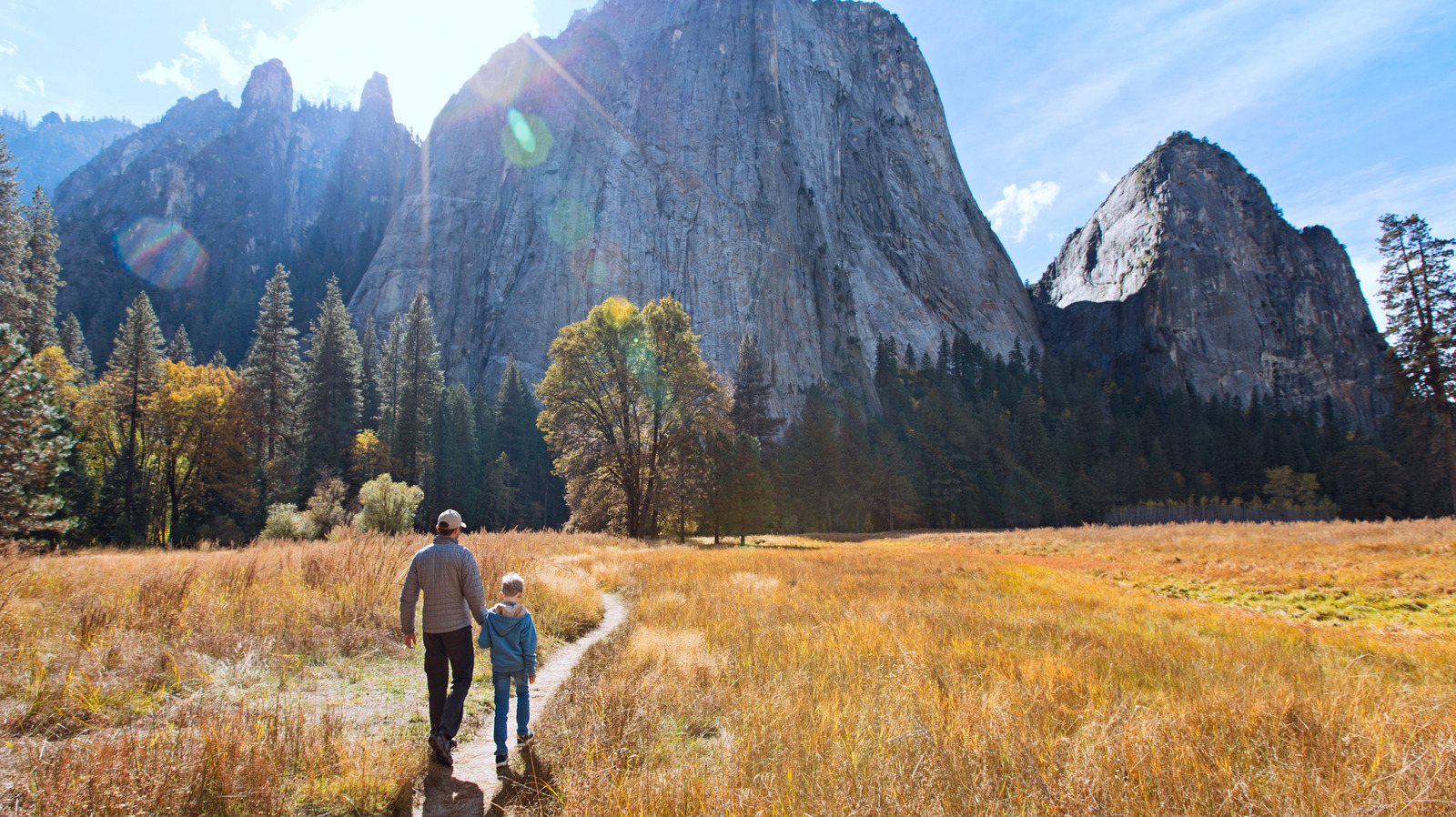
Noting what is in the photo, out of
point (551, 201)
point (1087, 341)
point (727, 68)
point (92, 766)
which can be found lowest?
point (92, 766)

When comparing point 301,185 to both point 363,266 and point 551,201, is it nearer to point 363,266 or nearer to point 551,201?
point 363,266

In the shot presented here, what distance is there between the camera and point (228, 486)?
40.2 metres

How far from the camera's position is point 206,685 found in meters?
5.29

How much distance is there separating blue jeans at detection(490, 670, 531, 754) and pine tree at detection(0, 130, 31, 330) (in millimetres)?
35228

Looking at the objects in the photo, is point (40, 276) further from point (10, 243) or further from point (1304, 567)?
point (1304, 567)

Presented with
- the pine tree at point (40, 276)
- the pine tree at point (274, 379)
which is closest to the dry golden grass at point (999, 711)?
the pine tree at point (40, 276)

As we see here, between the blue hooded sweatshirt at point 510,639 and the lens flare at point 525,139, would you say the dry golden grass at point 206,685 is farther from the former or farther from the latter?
the lens flare at point 525,139

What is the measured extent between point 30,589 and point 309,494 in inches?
1808

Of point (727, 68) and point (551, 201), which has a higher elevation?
point (727, 68)

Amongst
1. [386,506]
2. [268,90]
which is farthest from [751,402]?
[268,90]

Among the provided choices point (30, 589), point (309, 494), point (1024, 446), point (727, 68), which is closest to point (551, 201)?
point (727, 68)

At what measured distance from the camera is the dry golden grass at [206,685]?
10.5 ft

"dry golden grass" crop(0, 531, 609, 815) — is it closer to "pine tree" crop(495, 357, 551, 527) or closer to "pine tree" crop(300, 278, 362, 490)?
"pine tree" crop(300, 278, 362, 490)

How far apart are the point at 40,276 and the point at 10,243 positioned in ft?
46.8
